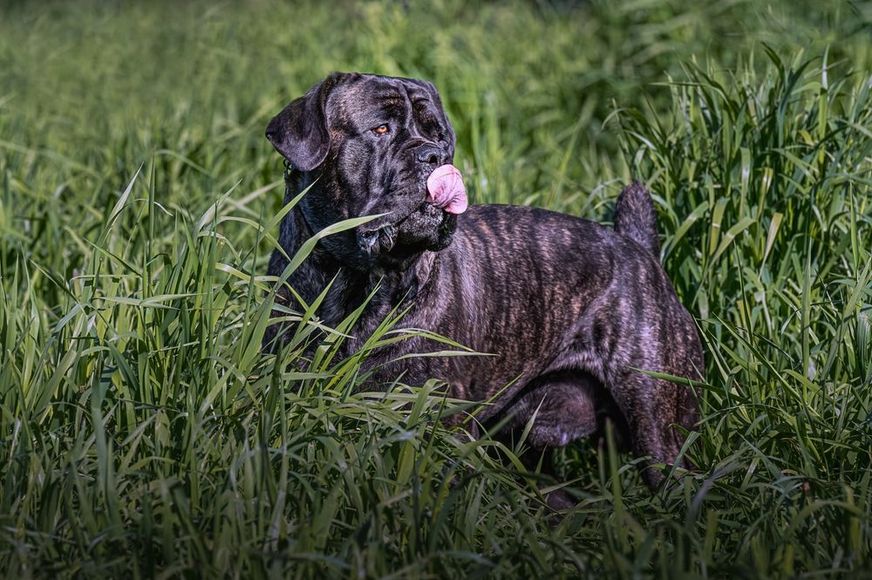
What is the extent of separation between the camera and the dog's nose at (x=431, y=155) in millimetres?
3807

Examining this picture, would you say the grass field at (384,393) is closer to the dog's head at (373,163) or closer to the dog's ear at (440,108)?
the dog's head at (373,163)

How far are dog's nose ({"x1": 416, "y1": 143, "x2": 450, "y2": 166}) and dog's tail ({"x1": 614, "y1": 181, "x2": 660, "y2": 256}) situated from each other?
1021 millimetres

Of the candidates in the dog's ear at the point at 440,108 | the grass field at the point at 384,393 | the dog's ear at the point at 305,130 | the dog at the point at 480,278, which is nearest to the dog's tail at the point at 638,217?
the dog at the point at 480,278

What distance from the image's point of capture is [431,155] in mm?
3814

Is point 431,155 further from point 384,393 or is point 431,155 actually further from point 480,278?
point 384,393

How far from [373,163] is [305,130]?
10.0 inches

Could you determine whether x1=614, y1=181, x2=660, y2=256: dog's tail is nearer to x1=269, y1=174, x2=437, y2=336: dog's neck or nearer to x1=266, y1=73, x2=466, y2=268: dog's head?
x1=266, y1=73, x2=466, y2=268: dog's head

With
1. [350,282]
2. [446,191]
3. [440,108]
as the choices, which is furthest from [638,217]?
[350,282]

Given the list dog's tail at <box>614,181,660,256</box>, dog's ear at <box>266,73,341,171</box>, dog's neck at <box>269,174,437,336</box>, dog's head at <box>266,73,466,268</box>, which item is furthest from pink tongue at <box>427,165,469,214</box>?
dog's tail at <box>614,181,660,256</box>

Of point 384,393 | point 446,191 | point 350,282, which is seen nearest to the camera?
point 384,393

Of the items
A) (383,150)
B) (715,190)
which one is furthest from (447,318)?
(715,190)

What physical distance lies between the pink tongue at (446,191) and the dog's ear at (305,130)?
1.28 ft

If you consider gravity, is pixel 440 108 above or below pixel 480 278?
above

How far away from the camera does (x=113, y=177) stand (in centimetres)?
594
